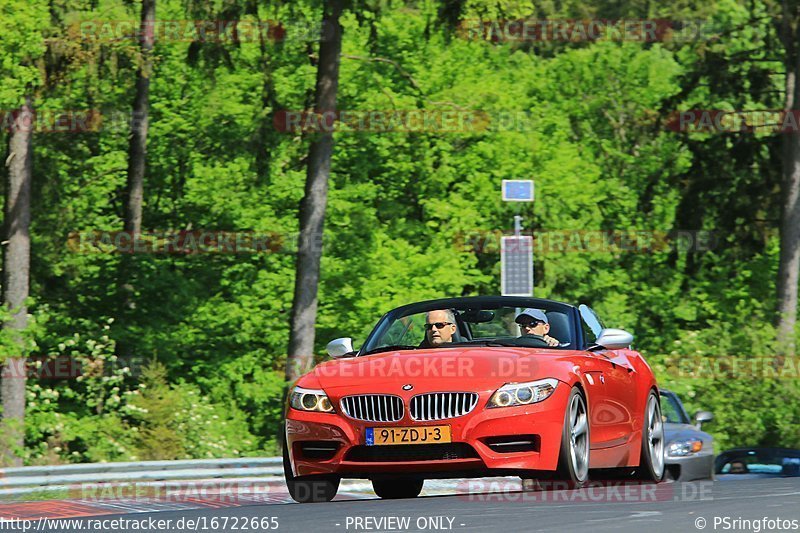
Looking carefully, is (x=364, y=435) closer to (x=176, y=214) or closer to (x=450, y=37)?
(x=450, y=37)

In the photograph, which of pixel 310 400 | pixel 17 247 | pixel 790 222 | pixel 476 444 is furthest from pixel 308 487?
pixel 790 222

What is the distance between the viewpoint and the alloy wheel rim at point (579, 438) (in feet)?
36.7

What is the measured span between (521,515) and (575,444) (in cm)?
235

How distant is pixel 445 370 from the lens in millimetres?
11133

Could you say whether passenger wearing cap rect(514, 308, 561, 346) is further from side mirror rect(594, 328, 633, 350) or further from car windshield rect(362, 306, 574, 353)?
side mirror rect(594, 328, 633, 350)

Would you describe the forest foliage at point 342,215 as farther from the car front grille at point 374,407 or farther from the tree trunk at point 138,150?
the car front grille at point 374,407

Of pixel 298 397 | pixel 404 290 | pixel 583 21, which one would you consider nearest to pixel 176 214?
pixel 404 290

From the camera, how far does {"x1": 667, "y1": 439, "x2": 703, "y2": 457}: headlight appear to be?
19344 mm

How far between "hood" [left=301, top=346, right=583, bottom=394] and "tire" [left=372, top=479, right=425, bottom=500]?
1.50 m

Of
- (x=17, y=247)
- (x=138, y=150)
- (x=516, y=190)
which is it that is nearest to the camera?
(x=516, y=190)

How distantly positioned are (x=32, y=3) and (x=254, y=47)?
577 inches

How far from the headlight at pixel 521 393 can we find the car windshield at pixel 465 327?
57.5 inches

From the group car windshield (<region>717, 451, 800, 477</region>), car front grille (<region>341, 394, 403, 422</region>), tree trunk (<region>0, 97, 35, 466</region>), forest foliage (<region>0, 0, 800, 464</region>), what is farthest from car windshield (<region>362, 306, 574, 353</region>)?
forest foliage (<region>0, 0, 800, 464</region>)

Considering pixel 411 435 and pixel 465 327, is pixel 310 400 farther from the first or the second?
pixel 465 327
